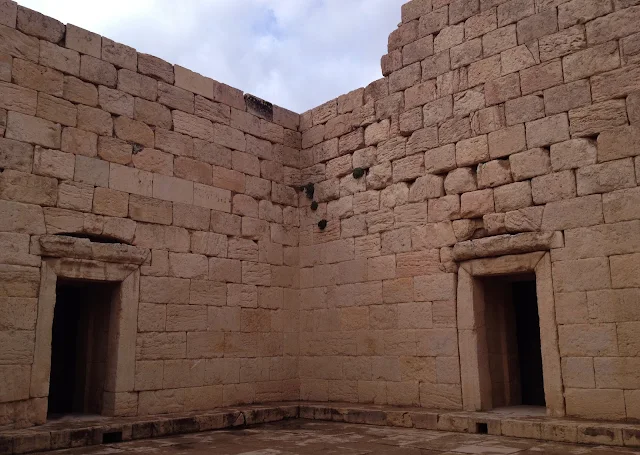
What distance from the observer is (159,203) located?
775 cm

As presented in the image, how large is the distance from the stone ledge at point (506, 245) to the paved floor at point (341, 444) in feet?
6.73

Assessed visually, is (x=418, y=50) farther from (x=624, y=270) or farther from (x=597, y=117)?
(x=624, y=270)

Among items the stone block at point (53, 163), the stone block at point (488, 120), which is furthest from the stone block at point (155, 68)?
the stone block at point (488, 120)

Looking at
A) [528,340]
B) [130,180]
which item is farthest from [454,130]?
[130,180]

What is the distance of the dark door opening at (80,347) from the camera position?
23.7 feet

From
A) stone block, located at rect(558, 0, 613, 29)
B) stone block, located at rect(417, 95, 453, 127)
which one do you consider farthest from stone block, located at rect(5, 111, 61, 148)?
stone block, located at rect(558, 0, 613, 29)

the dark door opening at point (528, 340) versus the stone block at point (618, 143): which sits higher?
the stone block at point (618, 143)

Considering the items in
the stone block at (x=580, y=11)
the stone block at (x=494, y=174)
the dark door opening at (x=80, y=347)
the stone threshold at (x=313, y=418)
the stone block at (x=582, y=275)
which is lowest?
the stone threshold at (x=313, y=418)

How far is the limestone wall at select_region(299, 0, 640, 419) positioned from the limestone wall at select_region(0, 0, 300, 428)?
2.33 ft

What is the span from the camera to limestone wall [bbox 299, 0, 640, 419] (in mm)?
6098

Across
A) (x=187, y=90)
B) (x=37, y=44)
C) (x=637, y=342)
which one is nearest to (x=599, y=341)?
(x=637, y=342)

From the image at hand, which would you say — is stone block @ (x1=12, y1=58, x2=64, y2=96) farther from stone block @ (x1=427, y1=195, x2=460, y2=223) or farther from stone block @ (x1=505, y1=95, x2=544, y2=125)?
stone block @ (x1=505, y1=95, x2=544, y2=125)

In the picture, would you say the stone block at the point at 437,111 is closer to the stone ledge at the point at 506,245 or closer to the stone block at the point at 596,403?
the stone ledge at the point at 506,245

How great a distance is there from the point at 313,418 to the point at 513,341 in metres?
2.80
